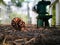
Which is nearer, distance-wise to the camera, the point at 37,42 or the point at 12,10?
the point at 37,42

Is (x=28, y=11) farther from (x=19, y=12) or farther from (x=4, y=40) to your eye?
(x=4, y=40)

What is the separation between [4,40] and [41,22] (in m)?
1.63

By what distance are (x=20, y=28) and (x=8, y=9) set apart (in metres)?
6.21

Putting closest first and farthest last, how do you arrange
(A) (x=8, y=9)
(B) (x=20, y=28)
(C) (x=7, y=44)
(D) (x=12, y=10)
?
(C) (x=7, y=44)
(B) (x=20, y=28)
(A) (x=8, y=9)
(D) (x=12, y=10)

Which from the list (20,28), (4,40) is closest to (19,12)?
(20,28)

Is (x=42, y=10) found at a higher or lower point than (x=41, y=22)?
higher

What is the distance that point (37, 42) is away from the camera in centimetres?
117

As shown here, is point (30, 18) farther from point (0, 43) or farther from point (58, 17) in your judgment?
point (0, 43)

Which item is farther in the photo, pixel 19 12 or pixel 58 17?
pixel 19 12

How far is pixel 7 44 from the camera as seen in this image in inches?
45.8

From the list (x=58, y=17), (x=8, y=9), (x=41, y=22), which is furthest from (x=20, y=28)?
(x=8, y=9)

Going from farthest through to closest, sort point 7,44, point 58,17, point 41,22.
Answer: point 58,17
point 41,22
point 7,44

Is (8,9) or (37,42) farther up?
(8,9)

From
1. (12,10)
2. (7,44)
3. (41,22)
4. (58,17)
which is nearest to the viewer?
(7,44)
